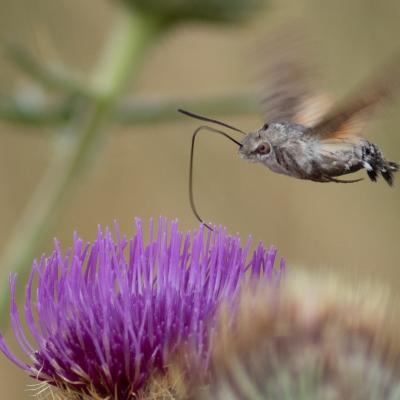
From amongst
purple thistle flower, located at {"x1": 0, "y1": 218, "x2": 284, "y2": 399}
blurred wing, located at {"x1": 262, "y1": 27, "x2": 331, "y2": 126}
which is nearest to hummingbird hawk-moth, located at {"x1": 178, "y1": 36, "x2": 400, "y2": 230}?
blurred wing, located at {"x1": 262, "y1": 27, "x2": 331, "y2": 126}

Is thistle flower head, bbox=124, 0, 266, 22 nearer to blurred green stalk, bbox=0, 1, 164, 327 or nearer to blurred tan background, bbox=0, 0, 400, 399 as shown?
blurred green stalk, bbox=0, 1, 164, 327

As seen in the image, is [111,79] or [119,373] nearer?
[119,373]

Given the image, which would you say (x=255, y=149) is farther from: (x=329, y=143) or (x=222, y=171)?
(x=222, y=171)

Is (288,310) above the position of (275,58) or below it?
below


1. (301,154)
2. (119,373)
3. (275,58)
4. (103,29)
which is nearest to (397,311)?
(119,373)

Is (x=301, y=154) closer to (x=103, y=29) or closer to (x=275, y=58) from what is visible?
(x=275, y=58)

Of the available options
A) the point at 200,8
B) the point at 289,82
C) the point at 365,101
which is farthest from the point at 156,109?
Result: the point at 365,101
